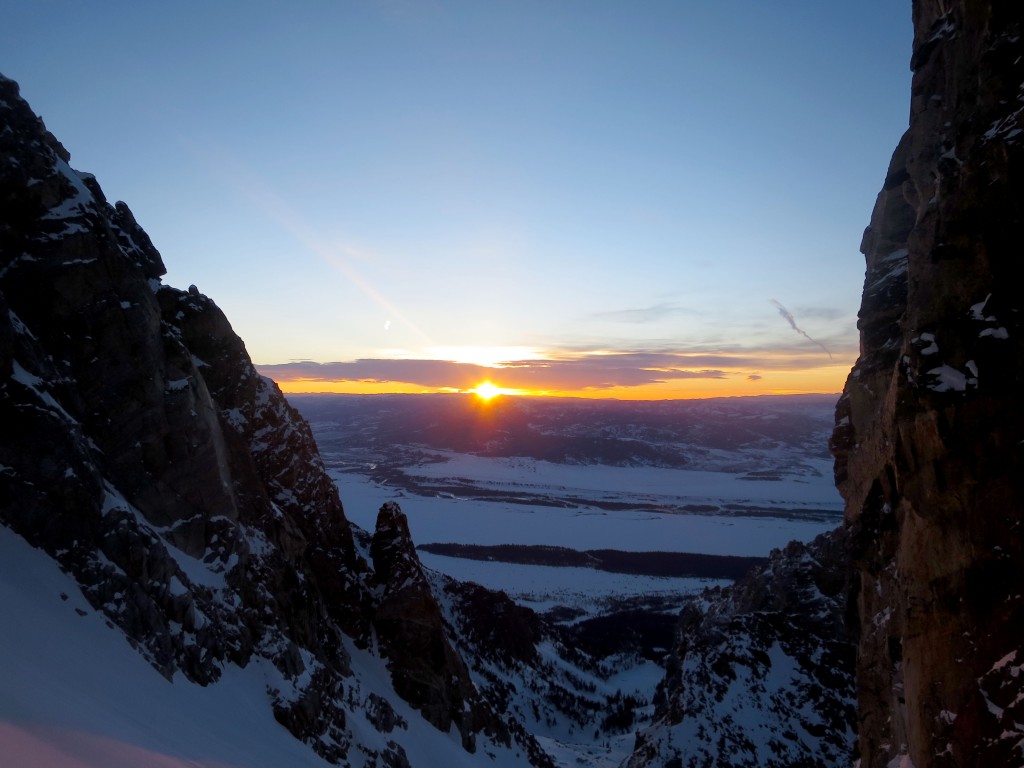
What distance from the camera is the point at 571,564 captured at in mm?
114750

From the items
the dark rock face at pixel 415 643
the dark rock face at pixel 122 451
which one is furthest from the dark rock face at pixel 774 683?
the dark rock face at pixel 122 451

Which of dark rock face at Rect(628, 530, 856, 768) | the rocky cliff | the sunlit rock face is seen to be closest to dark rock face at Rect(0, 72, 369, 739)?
the rocky cliff

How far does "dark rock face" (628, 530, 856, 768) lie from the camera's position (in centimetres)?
2859

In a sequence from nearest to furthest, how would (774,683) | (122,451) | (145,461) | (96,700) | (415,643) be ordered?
1. (96,700)
2. (122,451)
3. (145,461)
4. (774,683)
5. (415,643)

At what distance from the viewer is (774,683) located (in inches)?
1241

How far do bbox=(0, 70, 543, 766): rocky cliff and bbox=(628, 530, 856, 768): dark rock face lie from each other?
1347cm

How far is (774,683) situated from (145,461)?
29.4 meters

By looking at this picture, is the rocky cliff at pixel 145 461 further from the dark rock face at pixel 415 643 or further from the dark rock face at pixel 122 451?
the dark rock face at pixel 415 643

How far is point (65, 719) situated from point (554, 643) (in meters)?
63.2

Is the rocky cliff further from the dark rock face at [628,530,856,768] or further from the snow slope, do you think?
the dark rock face at [628,530,856,768]

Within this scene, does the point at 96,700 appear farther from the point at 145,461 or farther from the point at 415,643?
the point at 415,643

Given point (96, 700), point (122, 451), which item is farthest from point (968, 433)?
point (122, 451)

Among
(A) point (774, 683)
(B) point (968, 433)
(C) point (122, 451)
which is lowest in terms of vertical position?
(A) point (774, 683)

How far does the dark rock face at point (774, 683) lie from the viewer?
1126 inches
